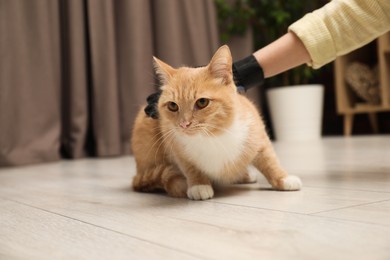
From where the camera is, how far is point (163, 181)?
1401mm

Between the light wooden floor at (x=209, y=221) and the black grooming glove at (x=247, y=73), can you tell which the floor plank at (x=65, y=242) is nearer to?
the light wooden floor at (x=209, y=221)

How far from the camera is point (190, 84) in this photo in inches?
49.0

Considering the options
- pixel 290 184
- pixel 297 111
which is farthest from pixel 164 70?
pixel 297 111

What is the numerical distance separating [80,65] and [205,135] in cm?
183

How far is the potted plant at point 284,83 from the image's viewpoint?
3459mm

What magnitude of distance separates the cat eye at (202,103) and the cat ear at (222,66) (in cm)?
8

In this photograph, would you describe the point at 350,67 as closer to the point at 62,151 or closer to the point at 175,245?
the point at 62,151

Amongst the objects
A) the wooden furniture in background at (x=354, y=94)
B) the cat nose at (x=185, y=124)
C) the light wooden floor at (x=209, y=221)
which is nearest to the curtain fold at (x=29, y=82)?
the light wooden floor at (x=209, y=221)

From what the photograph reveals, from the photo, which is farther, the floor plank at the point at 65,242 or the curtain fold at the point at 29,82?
the curtain fold at the point at 29,82

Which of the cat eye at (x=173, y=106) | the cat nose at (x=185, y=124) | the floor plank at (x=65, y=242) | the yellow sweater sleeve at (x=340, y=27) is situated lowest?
the floor plank at (x=65, y=242)

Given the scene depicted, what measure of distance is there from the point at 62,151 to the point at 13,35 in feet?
2.54

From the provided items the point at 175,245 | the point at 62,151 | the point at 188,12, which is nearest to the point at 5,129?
the point at 62,151

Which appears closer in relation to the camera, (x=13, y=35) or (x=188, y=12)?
(x=13, y=35)

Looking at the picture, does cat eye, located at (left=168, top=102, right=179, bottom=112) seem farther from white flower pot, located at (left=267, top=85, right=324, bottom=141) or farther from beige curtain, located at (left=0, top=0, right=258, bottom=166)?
white flower pot, located at (left=267, top=85, right=324, bottom=141)
